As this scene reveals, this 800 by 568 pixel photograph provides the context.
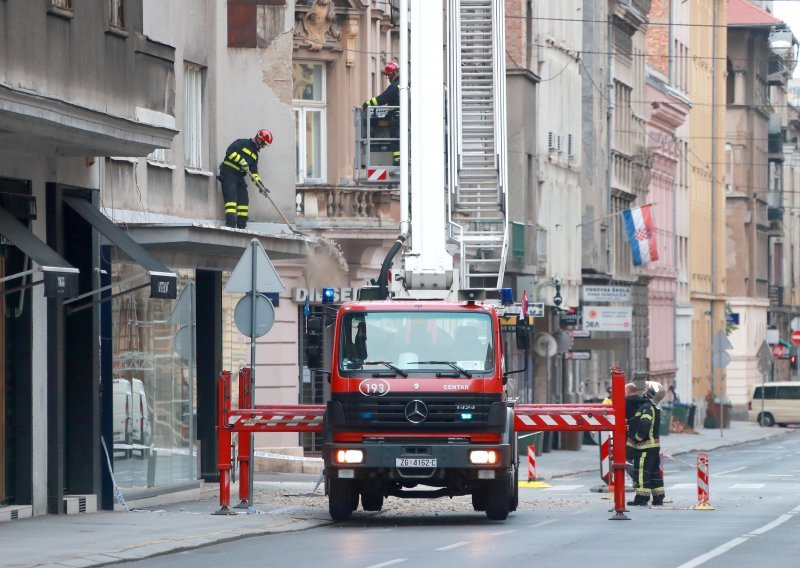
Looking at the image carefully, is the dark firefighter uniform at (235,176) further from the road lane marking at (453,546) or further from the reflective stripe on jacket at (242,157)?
the road lane marking at (453,546)

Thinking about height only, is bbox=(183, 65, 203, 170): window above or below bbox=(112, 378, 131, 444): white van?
above

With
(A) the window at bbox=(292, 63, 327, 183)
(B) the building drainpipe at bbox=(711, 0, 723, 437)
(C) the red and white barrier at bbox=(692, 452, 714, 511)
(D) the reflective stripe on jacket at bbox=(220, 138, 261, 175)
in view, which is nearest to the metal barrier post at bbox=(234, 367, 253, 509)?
(D) the reflective stripe on jacket at bbox=(220, 138, 261, 175)

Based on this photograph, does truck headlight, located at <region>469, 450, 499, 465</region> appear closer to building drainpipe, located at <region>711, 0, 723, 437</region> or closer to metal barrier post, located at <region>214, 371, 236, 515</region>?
metal barrier post, located at <region>214, 371, 236, 515</region>

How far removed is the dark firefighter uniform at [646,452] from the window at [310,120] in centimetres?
1302

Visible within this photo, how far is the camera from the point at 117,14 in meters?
22.8

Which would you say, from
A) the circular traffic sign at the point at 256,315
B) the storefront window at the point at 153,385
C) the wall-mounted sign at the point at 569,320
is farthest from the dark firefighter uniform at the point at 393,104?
the wall-mounted sign at the point at 569,320

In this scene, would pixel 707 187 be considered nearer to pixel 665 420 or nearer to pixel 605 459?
pixel 665 420

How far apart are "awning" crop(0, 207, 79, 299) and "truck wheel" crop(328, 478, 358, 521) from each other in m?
3.77

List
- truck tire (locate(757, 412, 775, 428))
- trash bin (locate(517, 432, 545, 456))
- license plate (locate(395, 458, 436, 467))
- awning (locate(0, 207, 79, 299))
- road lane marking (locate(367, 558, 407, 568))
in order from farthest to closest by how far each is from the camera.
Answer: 1. truck tire (locate(757, 412, 775, 428))
2. trash bin (locate(517, 432, 545, 456))
3. license plate (locate(395, 458, 436, 467))
4. awning (locate(0, 207, 79, 299))
5. road lane marking (locate(367, 558, 407, 568))

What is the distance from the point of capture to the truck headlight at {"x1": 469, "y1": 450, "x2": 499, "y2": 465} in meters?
21.9

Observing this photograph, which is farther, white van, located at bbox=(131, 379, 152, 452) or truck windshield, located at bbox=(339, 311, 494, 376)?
white van, located at bbox=(131, 379, 152, 452)

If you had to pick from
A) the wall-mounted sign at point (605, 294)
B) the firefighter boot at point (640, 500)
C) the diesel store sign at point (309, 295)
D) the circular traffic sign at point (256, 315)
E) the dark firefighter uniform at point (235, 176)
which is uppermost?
the dark firefighter uniform at point (235, 176)

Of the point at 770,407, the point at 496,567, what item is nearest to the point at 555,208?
the point at 770,407

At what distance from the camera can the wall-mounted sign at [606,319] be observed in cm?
5794
